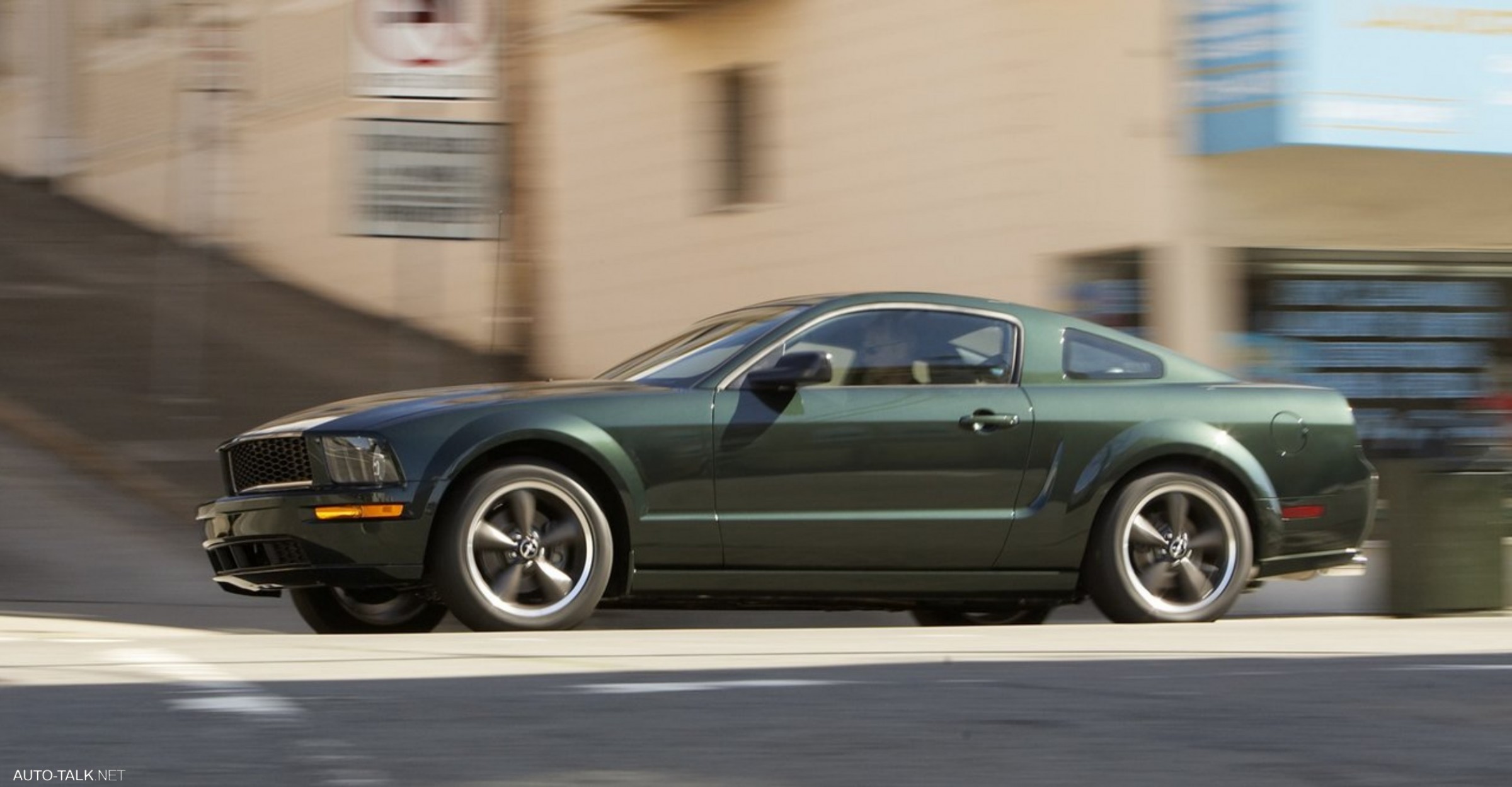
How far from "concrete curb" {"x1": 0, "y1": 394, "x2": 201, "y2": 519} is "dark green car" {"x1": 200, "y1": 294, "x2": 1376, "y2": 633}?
14.1 ft

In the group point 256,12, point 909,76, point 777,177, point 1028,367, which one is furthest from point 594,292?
point 1028,367

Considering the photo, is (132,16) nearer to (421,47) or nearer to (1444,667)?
(421,47)

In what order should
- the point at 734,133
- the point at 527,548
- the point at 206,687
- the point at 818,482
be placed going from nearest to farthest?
the point at 206,687 < the point at 527,548 < the point at 818,482 < the point at 734,133

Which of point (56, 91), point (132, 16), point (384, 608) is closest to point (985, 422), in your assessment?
point (384, 608)

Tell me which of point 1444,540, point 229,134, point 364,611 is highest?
point 229,134

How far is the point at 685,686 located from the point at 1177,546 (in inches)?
129

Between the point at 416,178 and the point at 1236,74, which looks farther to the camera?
the point at 1236,74

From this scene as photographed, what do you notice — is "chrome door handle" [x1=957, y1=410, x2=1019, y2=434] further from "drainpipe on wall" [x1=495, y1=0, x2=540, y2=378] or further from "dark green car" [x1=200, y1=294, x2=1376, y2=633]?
"drainpipe on wall" [x1=495, y1=0, x2=540, y2=378]

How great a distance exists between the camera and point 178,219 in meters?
27.9

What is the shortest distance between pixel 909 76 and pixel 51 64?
741 inches

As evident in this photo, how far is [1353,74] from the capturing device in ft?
44.0

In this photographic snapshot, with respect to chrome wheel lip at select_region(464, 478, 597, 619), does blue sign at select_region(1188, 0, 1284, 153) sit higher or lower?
higher

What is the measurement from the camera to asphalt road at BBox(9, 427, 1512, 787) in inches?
191

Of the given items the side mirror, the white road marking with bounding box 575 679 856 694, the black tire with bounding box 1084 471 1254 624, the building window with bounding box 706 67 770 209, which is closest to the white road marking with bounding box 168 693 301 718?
the white road marking with bounding box 575 679 856 694
